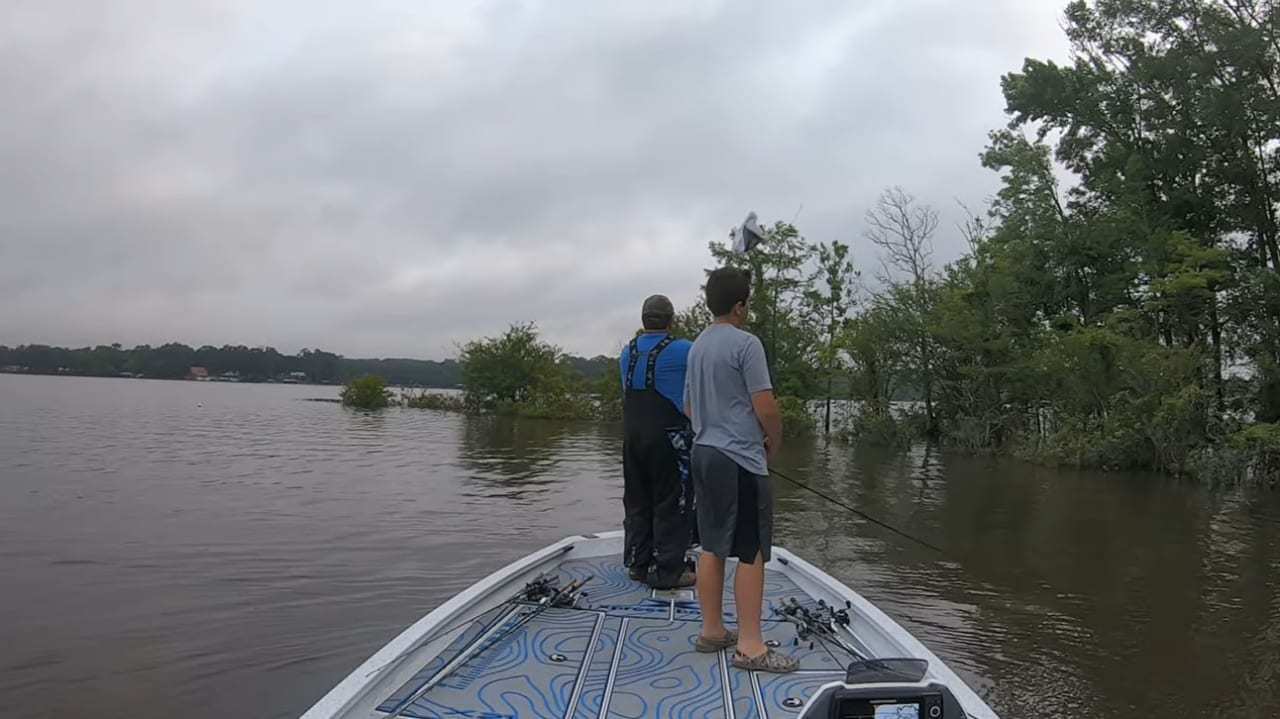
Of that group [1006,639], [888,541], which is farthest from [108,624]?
[888,541]

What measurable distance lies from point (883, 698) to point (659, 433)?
2.52 meters

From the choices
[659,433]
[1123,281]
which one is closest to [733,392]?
[659,433]

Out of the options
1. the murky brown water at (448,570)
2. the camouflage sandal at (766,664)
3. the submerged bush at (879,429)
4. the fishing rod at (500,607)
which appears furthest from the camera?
the submerged bush at (879,429)

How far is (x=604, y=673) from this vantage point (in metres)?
3.28

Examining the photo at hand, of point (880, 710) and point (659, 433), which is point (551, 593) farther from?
point (880, 710)

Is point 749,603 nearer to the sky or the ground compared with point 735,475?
nearer to the ground

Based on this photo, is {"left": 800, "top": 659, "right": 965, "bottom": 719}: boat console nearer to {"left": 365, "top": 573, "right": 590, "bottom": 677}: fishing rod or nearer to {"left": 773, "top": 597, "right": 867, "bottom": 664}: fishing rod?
{"left": 773, "top": 597, "right": 867, "bottom": 664}: fishing rod

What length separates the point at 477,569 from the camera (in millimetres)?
7285

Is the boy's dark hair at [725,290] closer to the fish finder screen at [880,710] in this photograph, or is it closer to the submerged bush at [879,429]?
the fish finder screen at [880,710]

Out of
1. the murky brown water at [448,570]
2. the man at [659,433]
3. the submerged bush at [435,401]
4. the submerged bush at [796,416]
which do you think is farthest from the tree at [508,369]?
the man at [659,433]

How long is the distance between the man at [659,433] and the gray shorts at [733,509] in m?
0.91

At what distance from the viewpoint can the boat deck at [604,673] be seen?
291 centimetres

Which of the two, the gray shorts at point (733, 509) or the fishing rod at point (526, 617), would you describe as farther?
the gray shorts at point (733, 509)

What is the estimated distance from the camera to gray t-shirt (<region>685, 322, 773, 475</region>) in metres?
3.43
